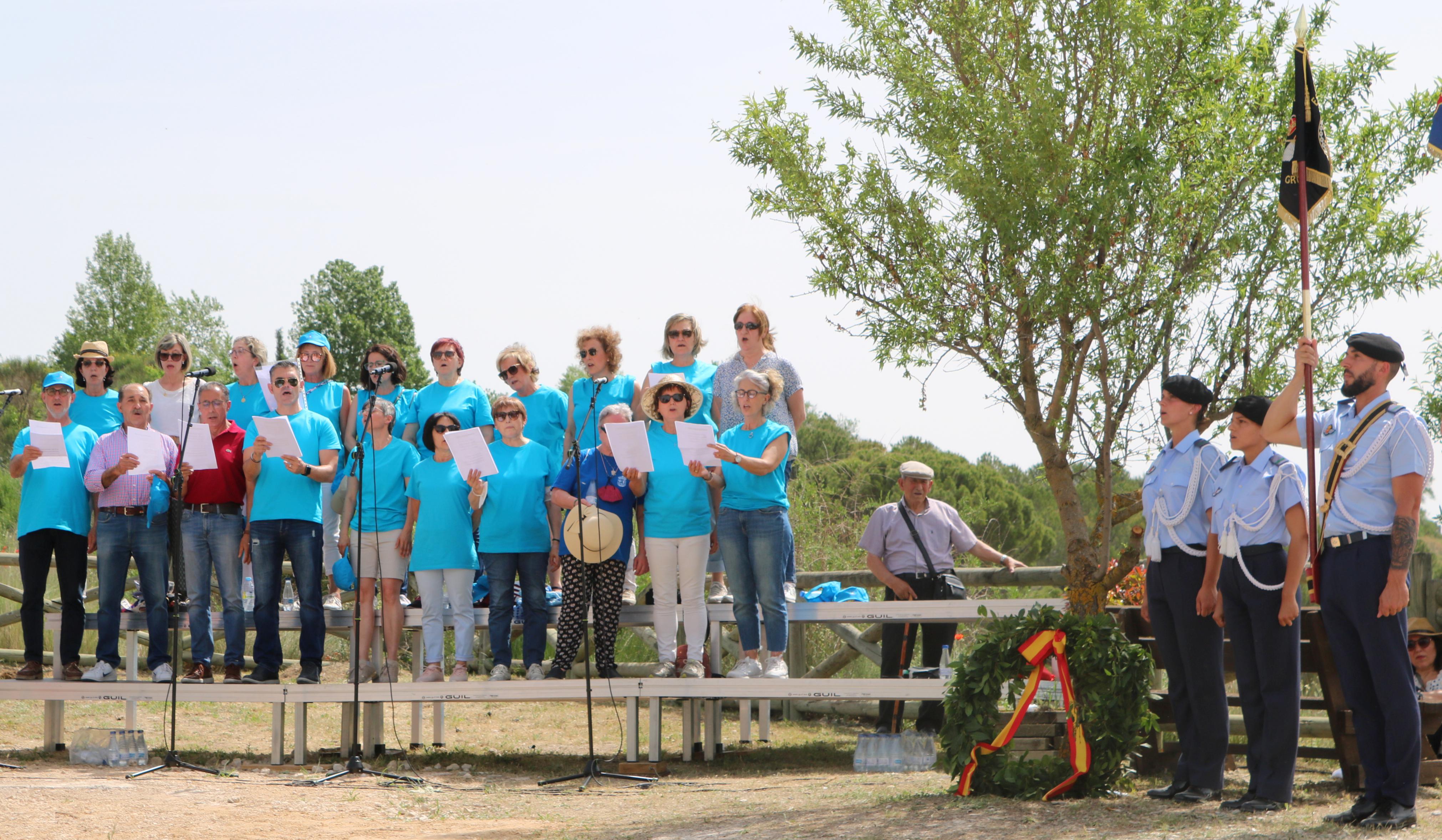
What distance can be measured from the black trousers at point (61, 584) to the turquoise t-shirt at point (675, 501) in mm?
3630

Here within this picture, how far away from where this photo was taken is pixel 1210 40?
707 centimetres

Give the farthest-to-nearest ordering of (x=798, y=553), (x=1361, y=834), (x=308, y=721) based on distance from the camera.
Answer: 1. (x=798, y=553)
2. (x=308, y=721)
3. (x=1361, y=834)

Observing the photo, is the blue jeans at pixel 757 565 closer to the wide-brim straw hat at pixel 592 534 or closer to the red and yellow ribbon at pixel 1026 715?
the wide-brim straw hat at pixel 592 534

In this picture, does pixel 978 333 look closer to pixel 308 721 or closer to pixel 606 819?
pixel 606 819

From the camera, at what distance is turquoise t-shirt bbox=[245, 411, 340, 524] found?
315 inches

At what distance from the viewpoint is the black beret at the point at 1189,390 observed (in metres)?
5.95

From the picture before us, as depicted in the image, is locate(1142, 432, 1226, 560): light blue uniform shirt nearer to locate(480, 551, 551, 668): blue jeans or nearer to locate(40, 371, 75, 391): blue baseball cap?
locate(480, 551, 551, 668): blue jeans

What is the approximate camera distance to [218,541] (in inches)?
320

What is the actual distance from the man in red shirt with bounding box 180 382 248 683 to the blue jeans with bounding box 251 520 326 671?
0.47 ft

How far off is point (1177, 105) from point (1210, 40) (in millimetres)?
365

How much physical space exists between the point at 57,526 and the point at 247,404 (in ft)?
4.54

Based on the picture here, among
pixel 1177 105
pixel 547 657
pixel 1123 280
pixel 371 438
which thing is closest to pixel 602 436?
pixel 371 438

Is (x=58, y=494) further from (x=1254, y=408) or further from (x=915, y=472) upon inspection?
(x=1254, y=408)

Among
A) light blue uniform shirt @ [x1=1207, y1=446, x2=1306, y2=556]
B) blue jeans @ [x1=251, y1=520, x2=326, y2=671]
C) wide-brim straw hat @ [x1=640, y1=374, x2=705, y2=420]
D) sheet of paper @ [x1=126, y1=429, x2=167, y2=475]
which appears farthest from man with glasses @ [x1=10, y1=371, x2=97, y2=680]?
light blue uniform shirt @ [x1=1207, y1=446, x2=1306, y2=556]
